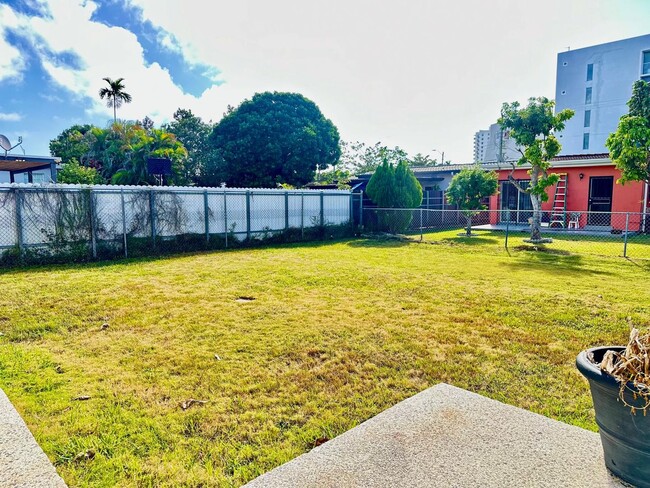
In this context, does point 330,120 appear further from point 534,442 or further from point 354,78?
point 534,442

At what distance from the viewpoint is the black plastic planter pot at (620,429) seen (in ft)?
5.92

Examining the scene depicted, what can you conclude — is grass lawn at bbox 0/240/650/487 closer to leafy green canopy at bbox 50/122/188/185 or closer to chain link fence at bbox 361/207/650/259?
chain link fence at bbox 361/207/650/259

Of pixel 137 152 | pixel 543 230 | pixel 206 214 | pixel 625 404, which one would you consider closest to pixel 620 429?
pixel 625 404

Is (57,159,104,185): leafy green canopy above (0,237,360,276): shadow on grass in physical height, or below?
above

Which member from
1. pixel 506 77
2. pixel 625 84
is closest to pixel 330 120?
pixel 506 77

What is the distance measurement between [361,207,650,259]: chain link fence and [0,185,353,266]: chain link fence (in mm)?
3336

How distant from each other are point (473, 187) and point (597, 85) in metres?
30.3

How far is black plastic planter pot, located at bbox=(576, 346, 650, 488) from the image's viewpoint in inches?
71.1

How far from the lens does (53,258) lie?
9.19 meters

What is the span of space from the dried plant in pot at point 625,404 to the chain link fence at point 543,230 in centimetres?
986

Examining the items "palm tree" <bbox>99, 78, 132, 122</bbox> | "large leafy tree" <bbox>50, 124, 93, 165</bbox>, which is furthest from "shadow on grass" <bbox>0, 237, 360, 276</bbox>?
"palm tree" <bbox>99, 78, 132, 122</bbox>

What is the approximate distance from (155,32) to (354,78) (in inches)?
261

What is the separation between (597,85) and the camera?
119 feet

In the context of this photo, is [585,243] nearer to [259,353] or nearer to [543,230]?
[543,230]
